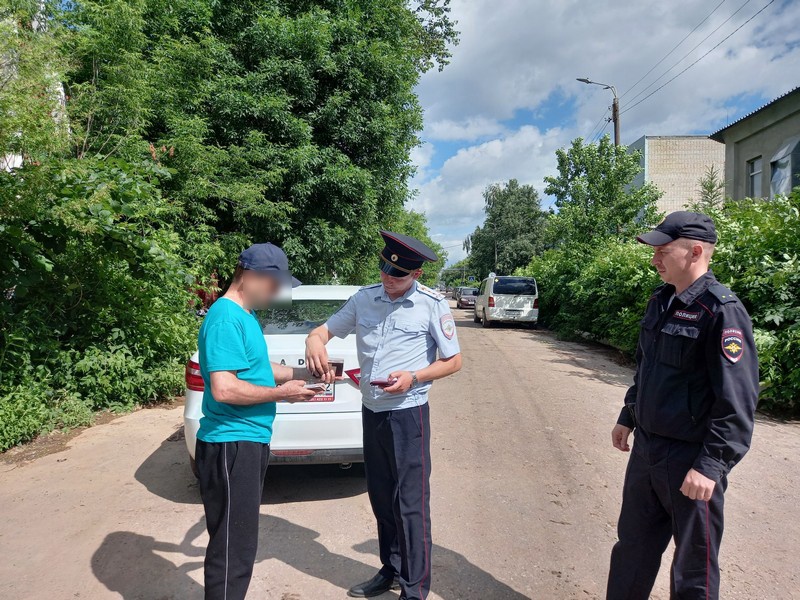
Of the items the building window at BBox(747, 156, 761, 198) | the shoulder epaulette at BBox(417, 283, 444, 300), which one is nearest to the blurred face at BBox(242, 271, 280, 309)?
the shoulder epaulette at BBox(417, 283, 444, 300)

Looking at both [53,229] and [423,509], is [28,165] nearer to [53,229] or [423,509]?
[53,229]

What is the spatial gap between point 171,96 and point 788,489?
9.78 m

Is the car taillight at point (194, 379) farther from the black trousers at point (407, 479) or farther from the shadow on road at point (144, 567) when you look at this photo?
the black trousers at point (407, 479)

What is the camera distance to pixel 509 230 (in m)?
51.7

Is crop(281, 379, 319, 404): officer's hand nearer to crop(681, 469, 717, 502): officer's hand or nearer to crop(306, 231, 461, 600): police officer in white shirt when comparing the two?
crop(306, 231, 461, 600): police officer in white shirt

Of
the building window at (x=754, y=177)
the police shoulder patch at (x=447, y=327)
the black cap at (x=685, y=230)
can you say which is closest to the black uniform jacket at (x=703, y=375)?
the black cap at (x=685, y=230)

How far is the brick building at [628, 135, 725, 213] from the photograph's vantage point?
3356 centimetres

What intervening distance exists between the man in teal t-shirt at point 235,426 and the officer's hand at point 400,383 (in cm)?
45

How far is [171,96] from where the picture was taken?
9141mm

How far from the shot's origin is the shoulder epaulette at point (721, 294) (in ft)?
6.86

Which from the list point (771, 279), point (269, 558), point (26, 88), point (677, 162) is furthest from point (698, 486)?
point (677, 162)

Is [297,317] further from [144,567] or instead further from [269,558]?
[144,567]

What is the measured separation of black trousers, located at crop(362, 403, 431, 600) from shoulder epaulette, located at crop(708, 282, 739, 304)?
142 cm

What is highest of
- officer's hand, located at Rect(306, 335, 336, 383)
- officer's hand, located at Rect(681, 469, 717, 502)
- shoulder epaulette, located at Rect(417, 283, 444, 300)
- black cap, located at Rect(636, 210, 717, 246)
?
black cap, located at Rect(636, 210, 717, 246)
